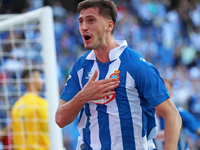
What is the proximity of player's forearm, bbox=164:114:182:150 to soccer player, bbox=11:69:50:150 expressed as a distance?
270 centimetres

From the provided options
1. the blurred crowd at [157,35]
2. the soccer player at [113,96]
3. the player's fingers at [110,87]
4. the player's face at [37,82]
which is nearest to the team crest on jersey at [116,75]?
the soccer player at [113,96]

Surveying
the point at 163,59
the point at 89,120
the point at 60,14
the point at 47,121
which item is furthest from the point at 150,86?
the point at 60,14

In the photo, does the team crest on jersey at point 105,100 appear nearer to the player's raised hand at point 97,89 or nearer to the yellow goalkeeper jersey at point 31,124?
the player's raised hand at point 97,89

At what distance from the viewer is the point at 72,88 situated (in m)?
2.90

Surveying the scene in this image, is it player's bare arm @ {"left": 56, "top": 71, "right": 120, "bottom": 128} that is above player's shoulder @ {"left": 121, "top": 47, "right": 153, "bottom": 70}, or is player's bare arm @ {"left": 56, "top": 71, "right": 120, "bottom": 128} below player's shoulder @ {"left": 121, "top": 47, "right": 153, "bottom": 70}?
below

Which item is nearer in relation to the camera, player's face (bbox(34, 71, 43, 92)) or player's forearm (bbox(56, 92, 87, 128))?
player's forearm (bbox(56, 92, 87, 128))

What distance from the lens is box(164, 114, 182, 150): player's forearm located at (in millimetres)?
2486

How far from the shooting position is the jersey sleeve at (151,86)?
2568 mm

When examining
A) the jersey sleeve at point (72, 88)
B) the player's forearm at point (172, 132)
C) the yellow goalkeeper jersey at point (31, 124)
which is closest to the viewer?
the player's forearm at point (172, 132)

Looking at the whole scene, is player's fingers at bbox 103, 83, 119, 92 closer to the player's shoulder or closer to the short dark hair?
the player's shoulder

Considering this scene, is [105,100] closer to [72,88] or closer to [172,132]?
[72,88]

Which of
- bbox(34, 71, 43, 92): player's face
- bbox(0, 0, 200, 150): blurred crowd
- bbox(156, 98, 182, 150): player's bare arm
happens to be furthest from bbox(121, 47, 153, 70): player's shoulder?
bbox(0, 0, 200, 150): blurred crowd

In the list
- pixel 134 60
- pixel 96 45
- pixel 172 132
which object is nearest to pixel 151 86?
pixel 134 60

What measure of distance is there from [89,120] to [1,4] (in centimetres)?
1151
